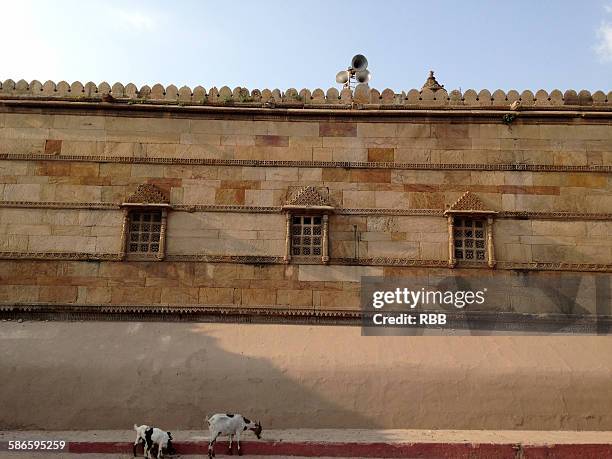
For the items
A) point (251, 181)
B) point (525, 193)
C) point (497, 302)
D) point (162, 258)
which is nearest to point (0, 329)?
point (162, 258)

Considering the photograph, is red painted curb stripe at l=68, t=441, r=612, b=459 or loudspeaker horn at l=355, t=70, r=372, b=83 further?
loudspeaker horn at l=355, t=70, r=372, b=83

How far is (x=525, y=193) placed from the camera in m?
9.53

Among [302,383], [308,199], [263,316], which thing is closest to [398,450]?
[302,383]

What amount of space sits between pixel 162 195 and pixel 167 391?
118 inches

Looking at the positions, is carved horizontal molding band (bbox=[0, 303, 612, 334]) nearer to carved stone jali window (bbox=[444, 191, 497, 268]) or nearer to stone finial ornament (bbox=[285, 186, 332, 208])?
carved stone jali window (bbox=[444, 191, 497, 268])

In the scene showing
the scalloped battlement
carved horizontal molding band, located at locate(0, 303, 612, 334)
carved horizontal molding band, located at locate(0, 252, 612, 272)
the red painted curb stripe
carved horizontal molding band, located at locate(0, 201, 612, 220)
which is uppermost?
the scalloped battlement

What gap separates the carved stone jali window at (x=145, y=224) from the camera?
9312mm

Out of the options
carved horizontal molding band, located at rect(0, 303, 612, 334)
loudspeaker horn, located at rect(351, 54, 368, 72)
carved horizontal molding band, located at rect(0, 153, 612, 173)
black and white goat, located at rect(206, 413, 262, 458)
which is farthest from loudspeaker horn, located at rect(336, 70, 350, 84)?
black and white goat, located at rect(206, 413, 262, 458)

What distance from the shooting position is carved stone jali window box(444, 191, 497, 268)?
9297 millimetres

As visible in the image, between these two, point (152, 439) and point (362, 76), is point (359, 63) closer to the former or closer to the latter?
point (362, 76)

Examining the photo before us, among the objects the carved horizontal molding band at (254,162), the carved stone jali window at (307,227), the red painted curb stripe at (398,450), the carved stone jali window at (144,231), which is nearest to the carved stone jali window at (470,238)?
the carved horizontal molding band at (254,162)

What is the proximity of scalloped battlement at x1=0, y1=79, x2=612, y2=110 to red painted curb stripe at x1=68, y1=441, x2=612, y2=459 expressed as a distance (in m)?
5.20

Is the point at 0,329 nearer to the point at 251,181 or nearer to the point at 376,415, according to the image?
the point at 251,181

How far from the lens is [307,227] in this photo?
9.47m
